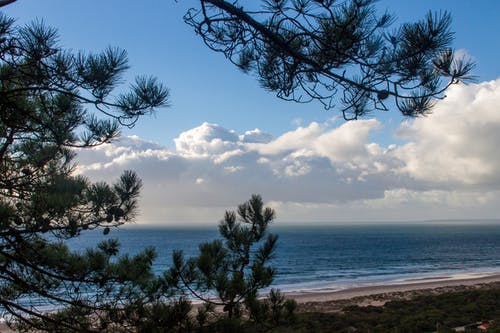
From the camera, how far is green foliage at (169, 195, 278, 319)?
13.5ft

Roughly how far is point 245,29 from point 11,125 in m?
2.19

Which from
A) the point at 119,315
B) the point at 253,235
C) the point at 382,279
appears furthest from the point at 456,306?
the point at 382,279

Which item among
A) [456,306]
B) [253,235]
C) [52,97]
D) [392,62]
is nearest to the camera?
[392,62]

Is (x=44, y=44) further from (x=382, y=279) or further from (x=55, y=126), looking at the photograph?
(x=382, y=279)

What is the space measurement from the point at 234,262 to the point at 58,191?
1.92 m

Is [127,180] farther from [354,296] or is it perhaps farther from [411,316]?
[354,296]

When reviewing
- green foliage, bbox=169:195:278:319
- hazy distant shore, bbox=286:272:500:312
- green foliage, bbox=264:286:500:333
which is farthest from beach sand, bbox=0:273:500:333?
green foliage, bbox=169:195:278:319

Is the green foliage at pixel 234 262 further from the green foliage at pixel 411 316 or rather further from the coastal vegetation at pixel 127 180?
the green foliage at pixel 411 316

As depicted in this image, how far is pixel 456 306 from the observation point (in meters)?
14.6

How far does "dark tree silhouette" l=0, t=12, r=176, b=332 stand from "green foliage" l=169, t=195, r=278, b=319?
0.49 meters

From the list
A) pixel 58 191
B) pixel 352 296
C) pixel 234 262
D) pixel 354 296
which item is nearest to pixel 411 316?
pixel 354 296

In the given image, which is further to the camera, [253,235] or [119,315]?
[253,235]

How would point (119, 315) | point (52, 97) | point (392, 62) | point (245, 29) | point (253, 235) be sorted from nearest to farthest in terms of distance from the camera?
point (392, 62)
point (245, 29)
point (52, 97)
point (119, 315)
point (253, 235)

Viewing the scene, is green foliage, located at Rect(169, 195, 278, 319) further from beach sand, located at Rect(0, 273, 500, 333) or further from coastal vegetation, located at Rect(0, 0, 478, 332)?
beach sand, located at Rect(0, 273, 500, 333)
